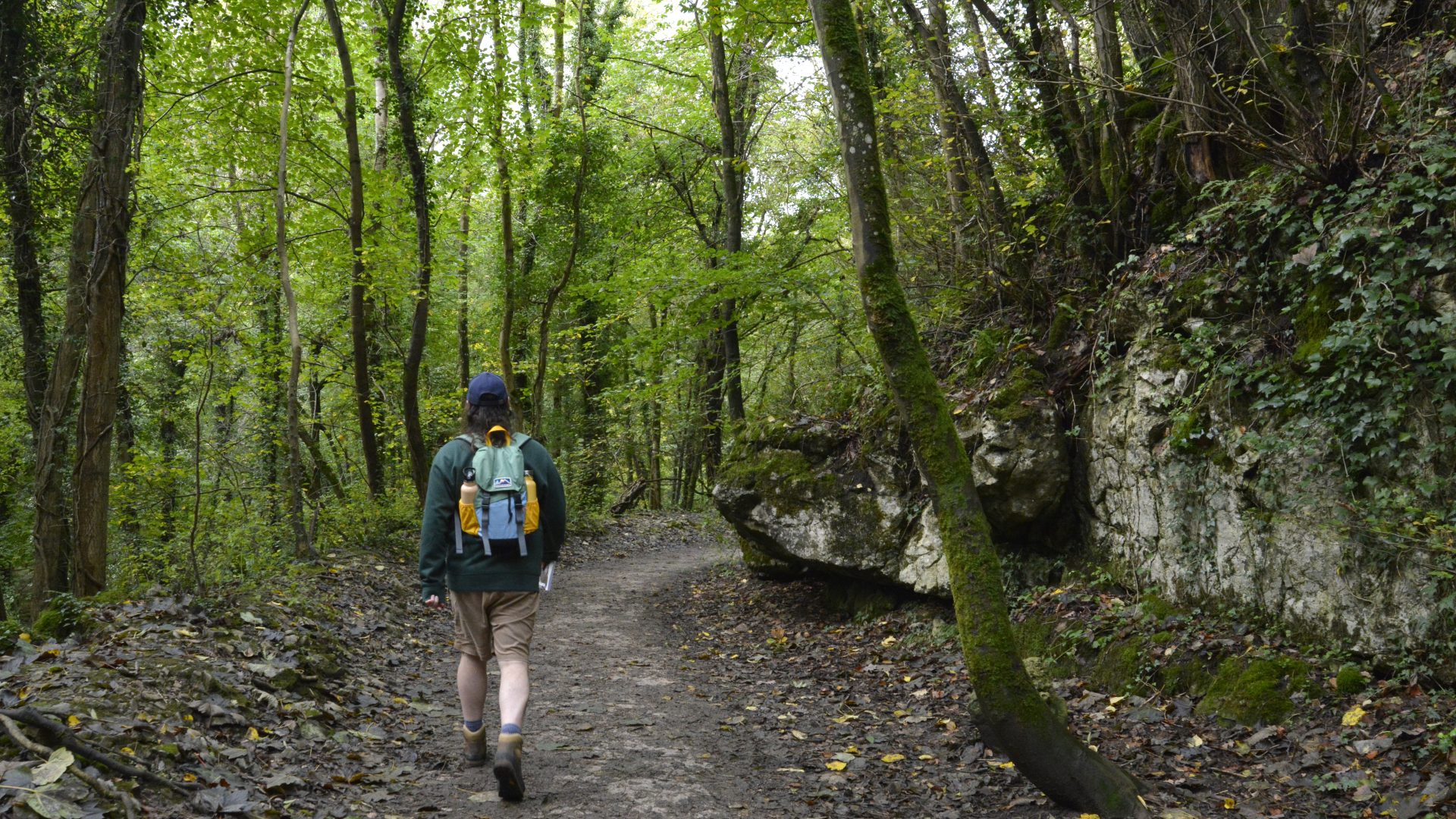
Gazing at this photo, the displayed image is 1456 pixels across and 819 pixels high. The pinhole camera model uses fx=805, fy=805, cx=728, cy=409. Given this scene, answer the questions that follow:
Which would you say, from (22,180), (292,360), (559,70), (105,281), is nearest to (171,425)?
(22,180)

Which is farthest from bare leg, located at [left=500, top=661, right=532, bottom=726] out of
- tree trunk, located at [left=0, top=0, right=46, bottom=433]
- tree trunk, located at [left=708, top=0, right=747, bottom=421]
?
tree trunk, located at [left=708, top=0, right=747, bottom=421]

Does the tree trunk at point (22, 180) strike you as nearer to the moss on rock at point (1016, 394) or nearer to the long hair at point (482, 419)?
the long hair at point (482, 419)

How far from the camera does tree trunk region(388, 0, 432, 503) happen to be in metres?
12.6

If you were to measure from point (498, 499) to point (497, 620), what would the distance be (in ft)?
2.39

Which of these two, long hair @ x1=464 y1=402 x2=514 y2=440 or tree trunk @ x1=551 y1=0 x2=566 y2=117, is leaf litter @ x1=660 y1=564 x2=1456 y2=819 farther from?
tree trunk @ x1=551 y1=0 x2=566 y2=117

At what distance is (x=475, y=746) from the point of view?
4.94 meters

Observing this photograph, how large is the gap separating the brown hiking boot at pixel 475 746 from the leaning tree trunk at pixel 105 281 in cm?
567

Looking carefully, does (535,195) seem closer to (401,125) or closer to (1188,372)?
(401,125)

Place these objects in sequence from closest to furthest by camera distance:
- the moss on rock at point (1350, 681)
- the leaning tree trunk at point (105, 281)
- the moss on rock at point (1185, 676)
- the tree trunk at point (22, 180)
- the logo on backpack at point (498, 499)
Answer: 1. the logo on backpack at point (498, 499)
2. the moss on rock at point (1350, 681)
3. the moss on rock at point (1185, 676)
4. the leaning tree trunk at point (105, 281)
5. the tree trunk at point (22, 180)

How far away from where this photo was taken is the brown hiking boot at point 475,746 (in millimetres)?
4930

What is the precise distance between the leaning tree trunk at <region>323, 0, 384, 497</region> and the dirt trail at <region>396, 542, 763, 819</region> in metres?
5.69

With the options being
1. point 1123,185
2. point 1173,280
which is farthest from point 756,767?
point 1123,185

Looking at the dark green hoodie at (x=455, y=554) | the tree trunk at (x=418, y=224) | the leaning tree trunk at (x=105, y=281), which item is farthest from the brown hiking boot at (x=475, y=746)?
the tree trunk at (x=418, y=224)

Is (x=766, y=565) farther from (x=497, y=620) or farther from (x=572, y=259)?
(x=572, y=259)
